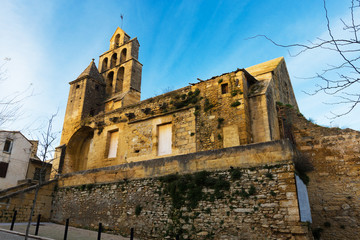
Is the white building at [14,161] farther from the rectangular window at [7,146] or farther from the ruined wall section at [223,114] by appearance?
the ruined wall section at [223,114]

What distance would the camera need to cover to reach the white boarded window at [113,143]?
13510 millimetres

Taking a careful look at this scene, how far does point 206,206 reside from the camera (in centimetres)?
659

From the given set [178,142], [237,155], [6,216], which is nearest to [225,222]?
[237,155]

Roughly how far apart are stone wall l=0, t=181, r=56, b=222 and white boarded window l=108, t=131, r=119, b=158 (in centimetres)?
316

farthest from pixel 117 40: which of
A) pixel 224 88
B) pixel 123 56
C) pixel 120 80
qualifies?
pixel 224 88

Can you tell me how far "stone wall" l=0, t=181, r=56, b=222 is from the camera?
9.76m

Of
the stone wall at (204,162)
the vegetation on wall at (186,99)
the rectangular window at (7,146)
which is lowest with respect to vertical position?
the stone wall at (204,162)

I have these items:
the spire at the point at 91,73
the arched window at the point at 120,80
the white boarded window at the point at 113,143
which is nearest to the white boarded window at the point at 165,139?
the white boarded window at the point at 113,143

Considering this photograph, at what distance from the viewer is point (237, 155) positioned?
668 cm

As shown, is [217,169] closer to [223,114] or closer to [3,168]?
[223,114]

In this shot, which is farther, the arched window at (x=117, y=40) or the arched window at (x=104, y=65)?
the arched window at (x=117, y=40)

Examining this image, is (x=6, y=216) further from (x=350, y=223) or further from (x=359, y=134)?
(x=359, y=134)

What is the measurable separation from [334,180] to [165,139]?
7.02m

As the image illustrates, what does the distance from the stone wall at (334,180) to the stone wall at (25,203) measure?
1115cm
